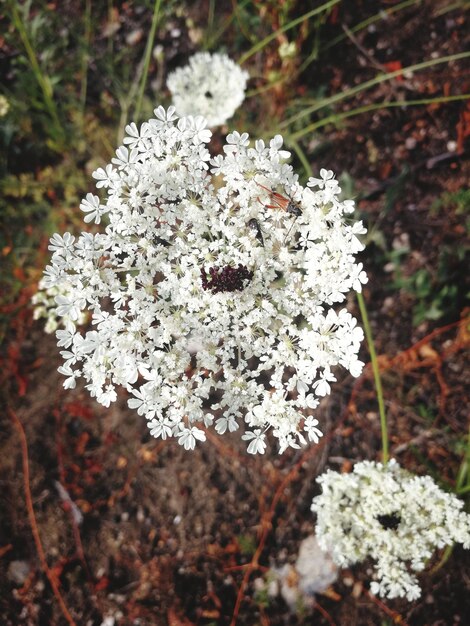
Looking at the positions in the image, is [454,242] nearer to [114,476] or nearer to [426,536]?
[426,536]

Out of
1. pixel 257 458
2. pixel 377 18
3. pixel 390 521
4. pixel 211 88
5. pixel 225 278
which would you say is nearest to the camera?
pixel 225 278

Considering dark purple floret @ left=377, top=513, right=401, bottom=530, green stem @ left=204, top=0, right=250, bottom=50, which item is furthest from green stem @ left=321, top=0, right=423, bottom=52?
dark purple floret @ left=377, top=513, right=401, bottom=530

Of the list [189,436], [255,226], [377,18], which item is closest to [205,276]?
[255,226]

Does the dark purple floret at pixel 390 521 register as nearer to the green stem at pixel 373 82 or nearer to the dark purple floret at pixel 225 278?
the dark purple floret at pixel 225 278

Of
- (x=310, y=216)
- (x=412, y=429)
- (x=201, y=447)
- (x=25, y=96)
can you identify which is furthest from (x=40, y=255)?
(x=412, y=429)

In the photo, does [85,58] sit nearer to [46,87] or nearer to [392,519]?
[46,87]

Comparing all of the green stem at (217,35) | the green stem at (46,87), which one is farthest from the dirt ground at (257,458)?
the green stem at (46,87)
